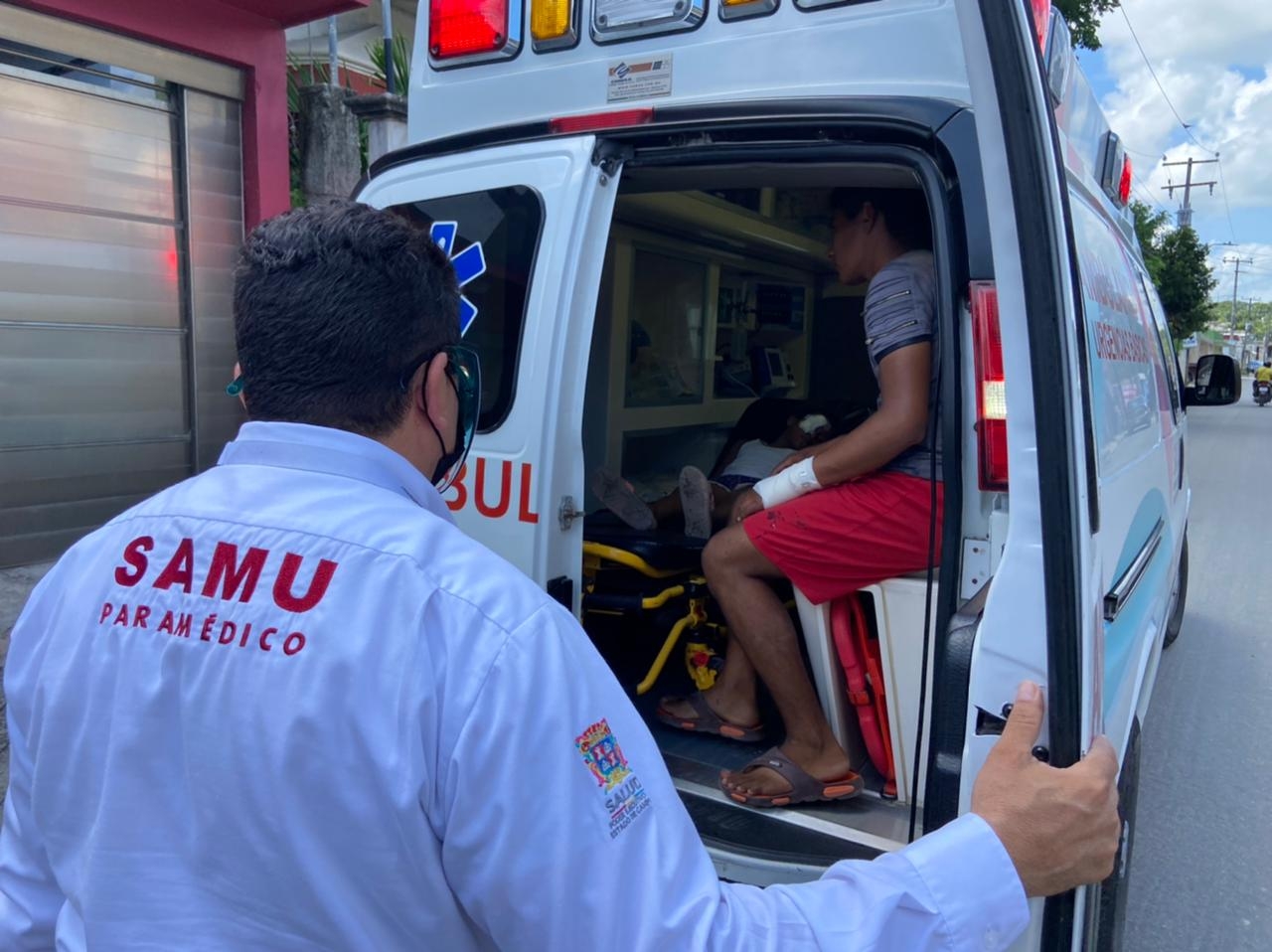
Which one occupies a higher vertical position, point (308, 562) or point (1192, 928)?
point (308, 562)

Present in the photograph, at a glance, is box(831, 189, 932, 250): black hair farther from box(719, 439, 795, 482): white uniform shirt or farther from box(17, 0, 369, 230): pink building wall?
box(17, 0, 369, 230): pink building wall

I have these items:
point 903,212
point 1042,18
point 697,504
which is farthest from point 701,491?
point 1042,18

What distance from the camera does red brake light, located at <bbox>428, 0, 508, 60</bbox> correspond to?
102 inches

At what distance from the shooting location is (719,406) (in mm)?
5441

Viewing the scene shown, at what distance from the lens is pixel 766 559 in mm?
2604

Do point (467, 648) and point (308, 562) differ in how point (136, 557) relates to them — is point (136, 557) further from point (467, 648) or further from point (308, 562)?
point (467, 648)

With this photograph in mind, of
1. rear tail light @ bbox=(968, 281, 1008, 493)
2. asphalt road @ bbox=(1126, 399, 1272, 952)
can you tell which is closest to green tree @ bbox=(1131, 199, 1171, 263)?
asphalt road @ bbox=(1126, 399, 1272, 952)

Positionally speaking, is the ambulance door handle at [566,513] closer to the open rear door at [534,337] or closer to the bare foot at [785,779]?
the open rear door at [534,337]

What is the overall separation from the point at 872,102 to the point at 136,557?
1663mm

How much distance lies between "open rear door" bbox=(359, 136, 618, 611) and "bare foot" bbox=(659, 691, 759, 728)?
677 millimetres

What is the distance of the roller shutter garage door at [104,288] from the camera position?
5586 millimetres

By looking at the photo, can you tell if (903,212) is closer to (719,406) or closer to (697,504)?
(697,504)

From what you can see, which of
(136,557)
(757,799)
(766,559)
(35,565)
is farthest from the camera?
(35,565)

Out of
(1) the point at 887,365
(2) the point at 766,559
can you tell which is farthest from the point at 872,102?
(2) the point at 766,559
